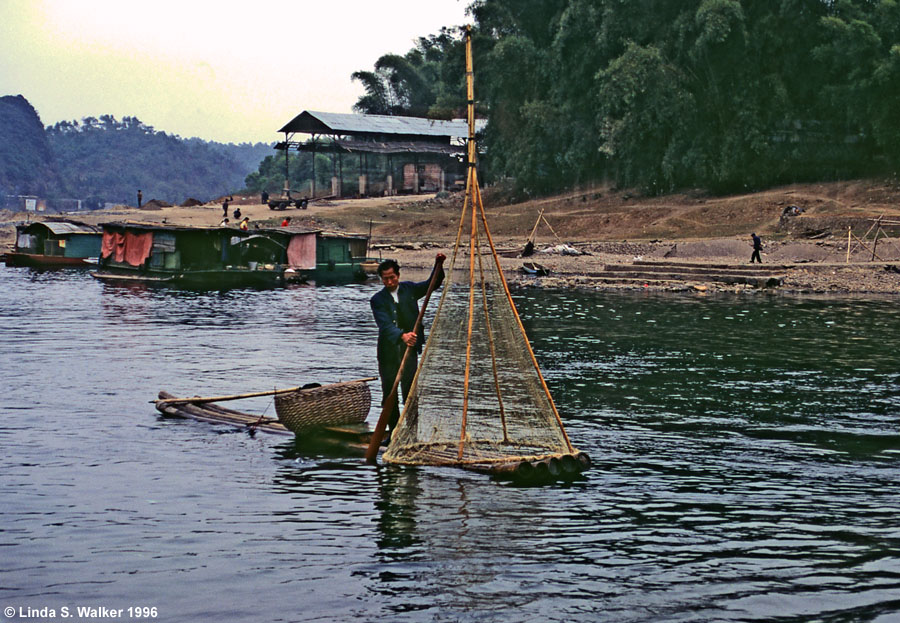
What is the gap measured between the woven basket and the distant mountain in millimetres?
114233

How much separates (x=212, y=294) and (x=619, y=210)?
20881 millimetres

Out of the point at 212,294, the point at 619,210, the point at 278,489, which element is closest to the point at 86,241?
the point at 212,294

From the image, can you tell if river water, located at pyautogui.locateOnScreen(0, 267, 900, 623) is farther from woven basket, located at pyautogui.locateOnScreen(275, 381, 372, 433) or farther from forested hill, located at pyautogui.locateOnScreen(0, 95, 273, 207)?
forested hill, located at pyautogui.locateOnScreen(0, 95, 273, 207)

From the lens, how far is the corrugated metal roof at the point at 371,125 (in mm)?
58938

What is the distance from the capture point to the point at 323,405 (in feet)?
Result: 33.4

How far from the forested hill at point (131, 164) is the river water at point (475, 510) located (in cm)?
11910

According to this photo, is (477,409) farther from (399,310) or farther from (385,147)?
(385,147)

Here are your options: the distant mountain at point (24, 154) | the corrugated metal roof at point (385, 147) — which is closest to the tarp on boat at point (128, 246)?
the corrugated metal roof at point (385, 147)

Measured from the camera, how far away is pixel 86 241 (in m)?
45.6

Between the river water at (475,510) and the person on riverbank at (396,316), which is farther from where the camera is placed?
the person on riverbank at (396,316)

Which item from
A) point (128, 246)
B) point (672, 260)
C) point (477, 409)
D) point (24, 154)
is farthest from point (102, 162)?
point (477, 409)

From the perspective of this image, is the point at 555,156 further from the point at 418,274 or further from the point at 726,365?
the point at 726,365

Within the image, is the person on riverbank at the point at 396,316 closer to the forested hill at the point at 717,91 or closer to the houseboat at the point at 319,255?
the houseboat at the point at 319,255

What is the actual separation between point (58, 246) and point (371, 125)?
21963 mm
